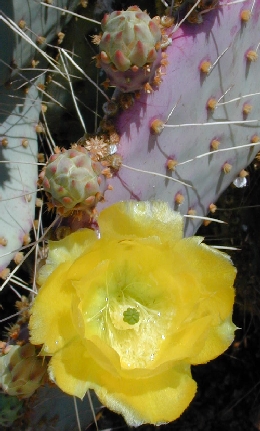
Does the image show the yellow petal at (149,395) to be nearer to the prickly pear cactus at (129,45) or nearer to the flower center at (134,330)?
the flower center at (134,330)

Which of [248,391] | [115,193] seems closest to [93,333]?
[115,193]

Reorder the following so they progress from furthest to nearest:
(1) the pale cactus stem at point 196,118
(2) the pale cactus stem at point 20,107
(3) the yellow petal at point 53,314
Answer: (2) the pale cactus stem at point 20,107 → (1) the pale cactus stem at point 196,118 → (3) the yellow petal at point 53,314

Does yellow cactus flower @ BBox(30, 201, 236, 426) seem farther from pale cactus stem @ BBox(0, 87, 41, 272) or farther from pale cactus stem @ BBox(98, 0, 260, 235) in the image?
pale cactus stem @ BBox(0, 87, 41, 272)

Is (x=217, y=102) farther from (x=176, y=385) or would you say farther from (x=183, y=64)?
(x=176, y=385)

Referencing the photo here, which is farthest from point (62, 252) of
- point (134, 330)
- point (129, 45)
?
point (129, 45)

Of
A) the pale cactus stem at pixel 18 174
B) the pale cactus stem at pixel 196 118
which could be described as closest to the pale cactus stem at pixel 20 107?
the pale cactus stem at pixel 18 174

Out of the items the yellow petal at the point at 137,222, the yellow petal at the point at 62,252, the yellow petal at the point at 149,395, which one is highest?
the yellow petal at the point at 137,222

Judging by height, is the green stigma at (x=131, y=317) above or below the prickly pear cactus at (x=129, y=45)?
below
